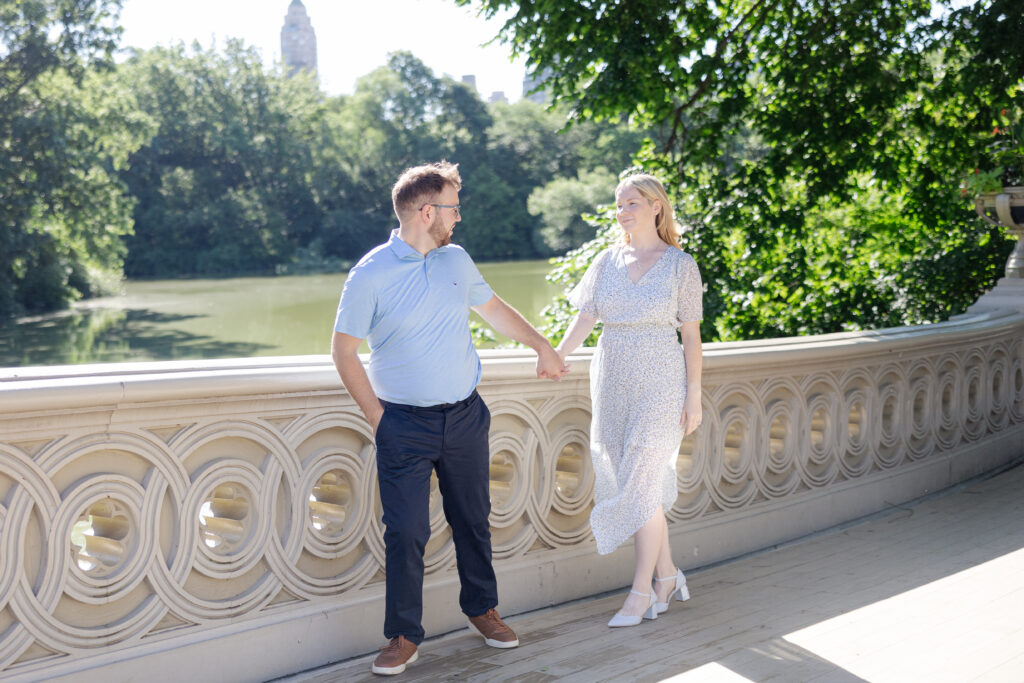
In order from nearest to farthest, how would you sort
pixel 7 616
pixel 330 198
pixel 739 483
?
pixel 7 616, pixel 739 483, pixel 330 198

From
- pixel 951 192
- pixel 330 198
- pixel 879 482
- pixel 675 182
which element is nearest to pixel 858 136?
pixel 951 192

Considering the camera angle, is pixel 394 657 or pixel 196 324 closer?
pixel 394 657

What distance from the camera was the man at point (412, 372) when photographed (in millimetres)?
3545

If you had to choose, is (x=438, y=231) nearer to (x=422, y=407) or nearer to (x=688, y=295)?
(x=422, y=407)

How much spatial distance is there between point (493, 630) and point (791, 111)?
27.3ft

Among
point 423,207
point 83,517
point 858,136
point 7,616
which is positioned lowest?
point 7,616

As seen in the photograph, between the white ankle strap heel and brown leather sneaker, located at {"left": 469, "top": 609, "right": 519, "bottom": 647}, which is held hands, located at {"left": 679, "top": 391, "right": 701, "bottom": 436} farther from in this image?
brown leather sneaker, located at {"left": 469, "top": 609, "right": 519, "bottom": 647}

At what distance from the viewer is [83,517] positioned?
3.34 m

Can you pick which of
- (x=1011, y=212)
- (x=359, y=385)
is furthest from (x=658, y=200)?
(x=1011, y=212)

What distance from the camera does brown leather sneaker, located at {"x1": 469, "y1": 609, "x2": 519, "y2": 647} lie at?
3893mm

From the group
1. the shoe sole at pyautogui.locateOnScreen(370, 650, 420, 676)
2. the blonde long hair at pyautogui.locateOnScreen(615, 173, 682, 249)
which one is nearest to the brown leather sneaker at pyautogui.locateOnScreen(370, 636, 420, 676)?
the shoe sole at pyautogui.locateOnScreen(370, 650, 420, 676)

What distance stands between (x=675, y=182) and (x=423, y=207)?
7.95 m

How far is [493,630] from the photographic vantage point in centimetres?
390

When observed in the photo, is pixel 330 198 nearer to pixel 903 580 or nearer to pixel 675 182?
pixel 675 182
